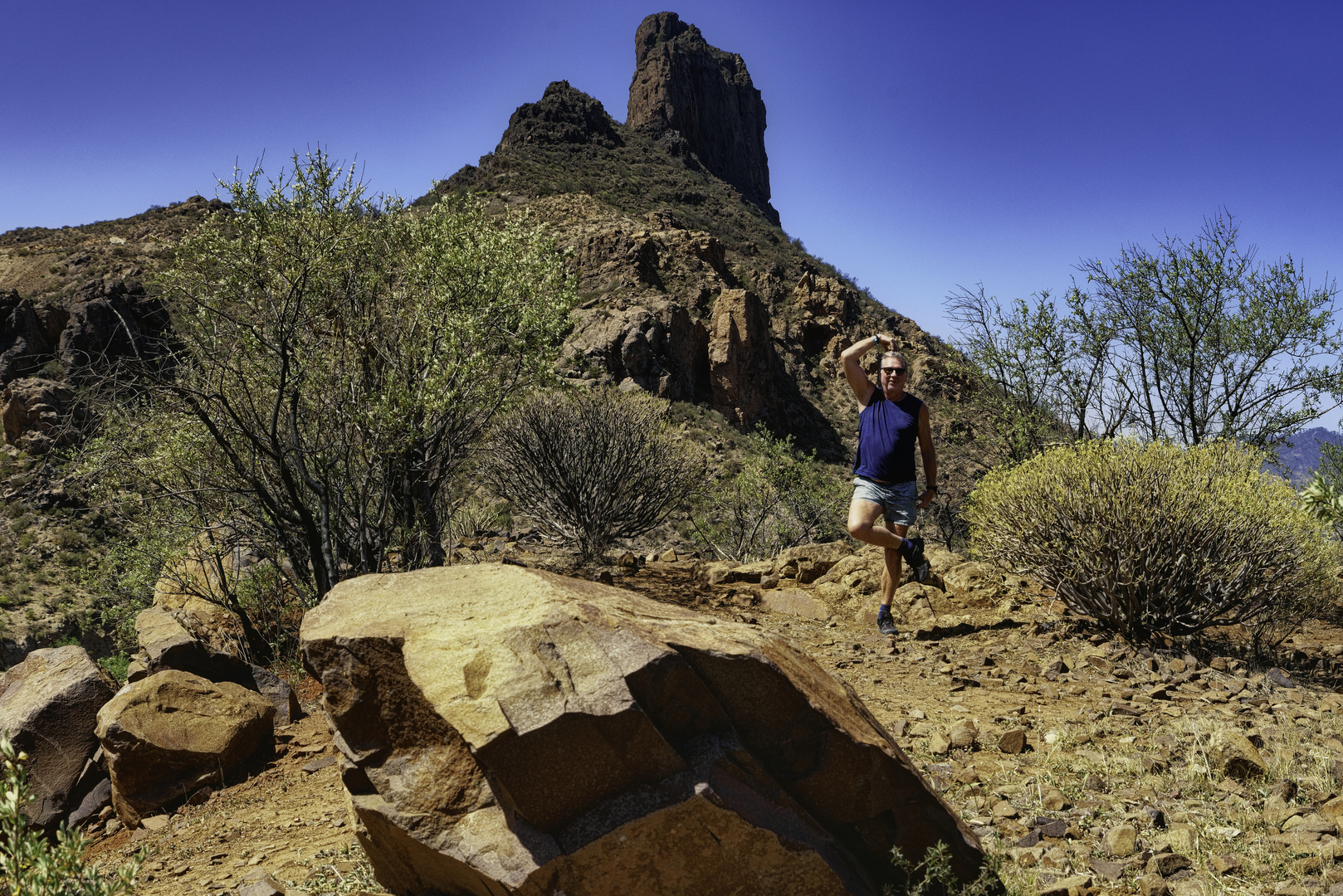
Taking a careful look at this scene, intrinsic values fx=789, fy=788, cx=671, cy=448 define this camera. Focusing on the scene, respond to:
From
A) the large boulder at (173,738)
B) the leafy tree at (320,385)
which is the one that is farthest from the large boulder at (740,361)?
the large boulder at (173,738)

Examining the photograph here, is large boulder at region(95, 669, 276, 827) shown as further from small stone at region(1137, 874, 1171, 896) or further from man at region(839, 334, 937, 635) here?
small stone at region(1137, 874, 1171, 896)

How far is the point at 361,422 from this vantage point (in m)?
5.92

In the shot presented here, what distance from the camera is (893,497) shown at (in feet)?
17.4

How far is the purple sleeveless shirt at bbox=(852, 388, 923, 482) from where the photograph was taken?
5.22 meters

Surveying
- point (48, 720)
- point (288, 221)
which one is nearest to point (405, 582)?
point (48, 720)

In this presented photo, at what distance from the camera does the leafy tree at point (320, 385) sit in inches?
221

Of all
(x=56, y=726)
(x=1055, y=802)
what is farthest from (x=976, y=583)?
(x=56, y=726)

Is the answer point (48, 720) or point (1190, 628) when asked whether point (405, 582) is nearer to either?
point (48, 720)

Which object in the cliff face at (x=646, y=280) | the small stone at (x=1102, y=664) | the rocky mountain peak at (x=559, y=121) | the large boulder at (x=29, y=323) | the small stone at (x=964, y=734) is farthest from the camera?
the rocky mountain peak at (x=559, y=121)

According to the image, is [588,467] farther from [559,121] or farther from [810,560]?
[559,121]

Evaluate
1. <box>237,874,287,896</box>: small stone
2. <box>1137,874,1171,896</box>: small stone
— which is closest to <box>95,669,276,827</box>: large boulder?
<box>237,874,287,896</box>: small stone

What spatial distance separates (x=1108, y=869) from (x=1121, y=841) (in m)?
0.18

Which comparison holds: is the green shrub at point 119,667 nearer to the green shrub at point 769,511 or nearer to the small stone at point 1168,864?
the green shrub at point 769,511

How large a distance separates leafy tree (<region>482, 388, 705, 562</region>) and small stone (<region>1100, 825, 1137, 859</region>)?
303 inches
